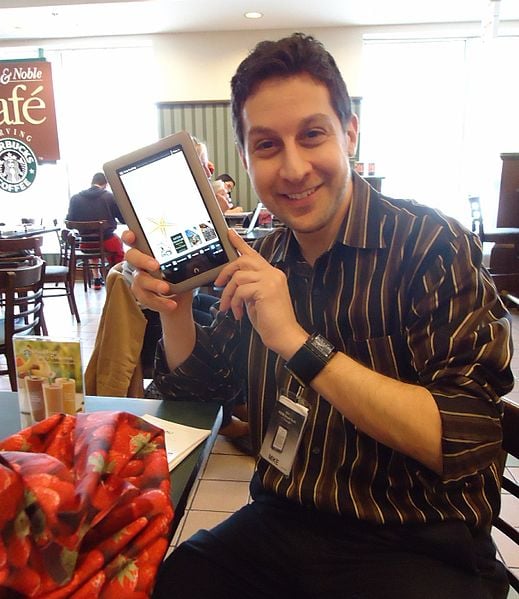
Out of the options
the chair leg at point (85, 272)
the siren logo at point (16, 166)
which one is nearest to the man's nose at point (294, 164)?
the chair leg at point (85, 272)

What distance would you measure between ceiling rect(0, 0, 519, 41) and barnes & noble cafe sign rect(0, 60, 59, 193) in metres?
0.61

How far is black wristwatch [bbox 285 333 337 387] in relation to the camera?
0.79m

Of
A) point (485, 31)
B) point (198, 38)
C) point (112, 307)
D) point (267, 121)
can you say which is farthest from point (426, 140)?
point (267, 121)

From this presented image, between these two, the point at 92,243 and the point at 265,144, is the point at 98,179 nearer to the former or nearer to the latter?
the point at 92,243

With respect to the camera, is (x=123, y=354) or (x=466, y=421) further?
(x=123, y=354)

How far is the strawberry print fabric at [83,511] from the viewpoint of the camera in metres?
0.49

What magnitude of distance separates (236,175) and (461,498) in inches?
262

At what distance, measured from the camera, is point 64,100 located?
727 centimetres

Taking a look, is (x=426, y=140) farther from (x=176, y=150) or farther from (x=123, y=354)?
(x=176, y=150)

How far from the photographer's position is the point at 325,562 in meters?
0.85

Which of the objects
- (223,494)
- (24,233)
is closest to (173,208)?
(223,494)

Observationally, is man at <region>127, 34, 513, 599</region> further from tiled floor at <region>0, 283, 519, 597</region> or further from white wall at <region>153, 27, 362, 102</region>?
white wall at <region>153, 27, 362, 102</region>

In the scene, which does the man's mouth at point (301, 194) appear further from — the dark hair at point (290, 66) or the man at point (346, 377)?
the dark hair at point (290, 66)

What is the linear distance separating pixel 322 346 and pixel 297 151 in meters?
0.37
